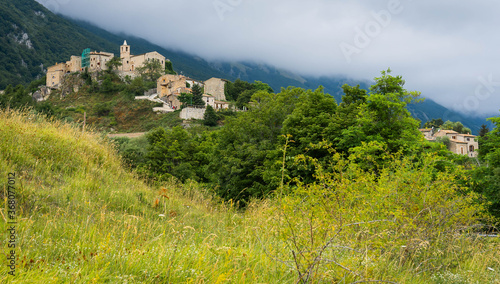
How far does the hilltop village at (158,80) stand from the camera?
7881 centimetres

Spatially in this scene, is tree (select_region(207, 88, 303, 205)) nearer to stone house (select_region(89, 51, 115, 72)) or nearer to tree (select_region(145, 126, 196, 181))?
tree (select_region(145, 126, 196, 181))

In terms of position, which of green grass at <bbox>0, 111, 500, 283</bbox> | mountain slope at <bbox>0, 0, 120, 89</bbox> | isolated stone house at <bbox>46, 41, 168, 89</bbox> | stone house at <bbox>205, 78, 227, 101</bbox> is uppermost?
mountain slope at <bbox>0, 0, 120, 89</bbox>

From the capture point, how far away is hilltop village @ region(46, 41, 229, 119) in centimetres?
7881

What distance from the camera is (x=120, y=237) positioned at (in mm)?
3164

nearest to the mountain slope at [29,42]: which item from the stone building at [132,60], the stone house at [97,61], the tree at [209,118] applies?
the stone house at [97,61]

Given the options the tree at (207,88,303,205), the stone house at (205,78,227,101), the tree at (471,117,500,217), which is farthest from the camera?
the stone house at (205,78,227,101)

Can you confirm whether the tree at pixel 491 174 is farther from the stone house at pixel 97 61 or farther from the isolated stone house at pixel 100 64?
the stone house at pixel 97 61

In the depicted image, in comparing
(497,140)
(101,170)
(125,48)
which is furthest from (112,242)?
(125,48)

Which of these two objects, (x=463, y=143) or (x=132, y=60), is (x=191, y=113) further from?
(x=463, y=143)

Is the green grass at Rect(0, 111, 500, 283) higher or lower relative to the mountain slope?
lower

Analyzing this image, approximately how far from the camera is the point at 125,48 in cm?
9475

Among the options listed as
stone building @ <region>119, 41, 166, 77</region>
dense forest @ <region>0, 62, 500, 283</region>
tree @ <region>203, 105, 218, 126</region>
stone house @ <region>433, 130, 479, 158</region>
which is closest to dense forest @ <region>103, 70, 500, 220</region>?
dense forest @ <region>0, 62, 500, 283</region>

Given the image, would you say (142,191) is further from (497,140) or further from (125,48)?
(125,48)

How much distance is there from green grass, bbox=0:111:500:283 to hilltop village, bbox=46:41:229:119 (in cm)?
7059
